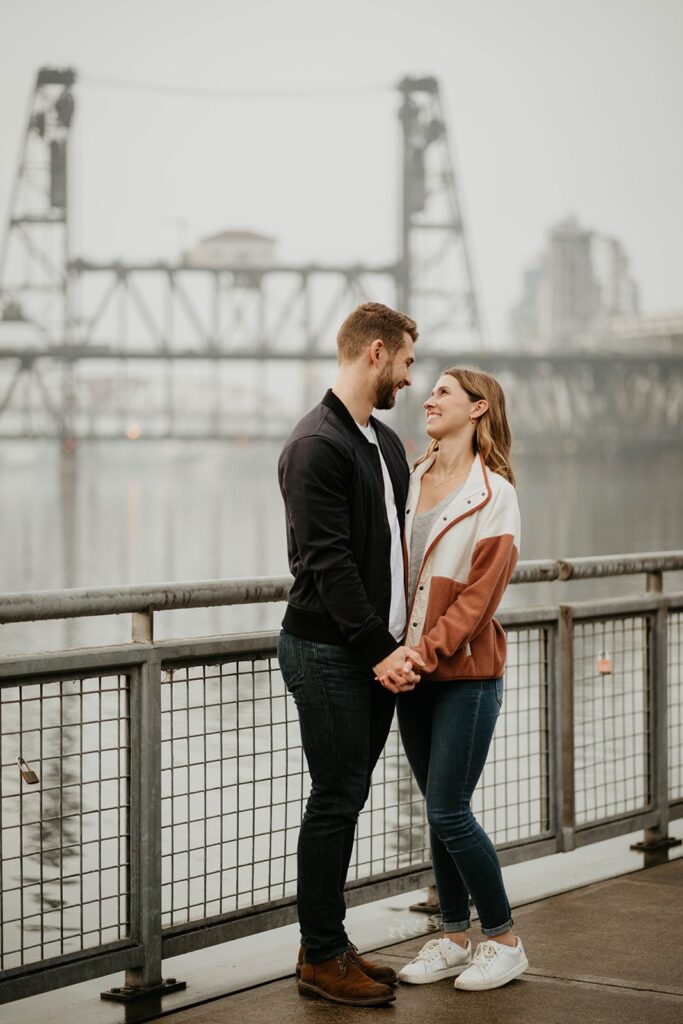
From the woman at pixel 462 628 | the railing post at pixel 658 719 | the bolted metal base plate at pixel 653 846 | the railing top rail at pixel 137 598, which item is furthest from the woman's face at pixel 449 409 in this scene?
the bolted metal base plate at pixel 653 846

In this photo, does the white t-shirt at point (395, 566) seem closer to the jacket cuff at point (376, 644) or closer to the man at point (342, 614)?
the man at point (342, 614)

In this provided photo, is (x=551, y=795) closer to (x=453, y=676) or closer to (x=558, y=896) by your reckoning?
(x=558, y=896)

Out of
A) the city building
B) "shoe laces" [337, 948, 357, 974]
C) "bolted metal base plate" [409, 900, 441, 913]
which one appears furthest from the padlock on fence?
the city building

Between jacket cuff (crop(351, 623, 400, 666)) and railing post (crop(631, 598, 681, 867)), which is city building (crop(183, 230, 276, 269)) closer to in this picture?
railing post (crop(631, 598, 681, 867))

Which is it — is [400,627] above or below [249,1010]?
above

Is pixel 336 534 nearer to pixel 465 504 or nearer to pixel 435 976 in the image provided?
pixel 465 504

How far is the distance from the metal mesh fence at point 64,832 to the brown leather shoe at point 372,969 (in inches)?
15.6

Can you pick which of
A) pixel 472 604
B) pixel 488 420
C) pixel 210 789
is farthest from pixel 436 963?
pixel 488 420

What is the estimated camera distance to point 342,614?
320 cm

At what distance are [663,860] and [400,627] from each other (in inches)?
74.6

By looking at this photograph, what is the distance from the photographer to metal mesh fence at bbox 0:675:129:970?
10.7ft

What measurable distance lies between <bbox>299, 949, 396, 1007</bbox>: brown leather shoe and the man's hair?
1318 mm

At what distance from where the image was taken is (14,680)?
3.19 m

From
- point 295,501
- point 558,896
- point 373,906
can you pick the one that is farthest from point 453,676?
point 373,906
